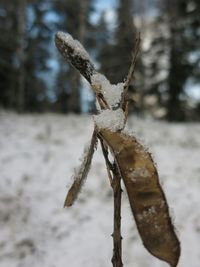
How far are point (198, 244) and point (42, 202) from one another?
2.22m

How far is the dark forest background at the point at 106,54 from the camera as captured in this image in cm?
1775

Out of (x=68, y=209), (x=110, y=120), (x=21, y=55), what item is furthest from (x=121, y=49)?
(x=110, y=120)

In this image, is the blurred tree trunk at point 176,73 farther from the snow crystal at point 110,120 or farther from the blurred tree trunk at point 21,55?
the snow crystal at point 110,120

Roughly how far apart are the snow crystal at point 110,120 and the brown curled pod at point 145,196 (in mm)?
34

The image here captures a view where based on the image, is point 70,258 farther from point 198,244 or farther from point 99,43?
point 99,43

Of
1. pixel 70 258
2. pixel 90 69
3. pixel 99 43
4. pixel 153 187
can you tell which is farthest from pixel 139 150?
pixel 99 43

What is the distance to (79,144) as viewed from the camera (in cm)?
962

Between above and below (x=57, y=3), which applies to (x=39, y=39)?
below

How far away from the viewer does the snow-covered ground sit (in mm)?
5402

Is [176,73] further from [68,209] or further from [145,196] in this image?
[145,196]

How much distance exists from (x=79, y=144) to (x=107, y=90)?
22.7 ft

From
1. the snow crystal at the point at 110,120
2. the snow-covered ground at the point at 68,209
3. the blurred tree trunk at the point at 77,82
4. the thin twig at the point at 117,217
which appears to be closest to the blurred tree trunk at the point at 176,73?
the blurred tree trunk at the point at 77,82

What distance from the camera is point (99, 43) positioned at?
86.2 feet

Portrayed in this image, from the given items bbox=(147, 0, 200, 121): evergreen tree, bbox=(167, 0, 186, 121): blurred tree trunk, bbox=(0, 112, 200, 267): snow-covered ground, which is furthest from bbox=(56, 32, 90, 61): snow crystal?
bbox=(167, 0, 186, 121): blurred tree trunk
